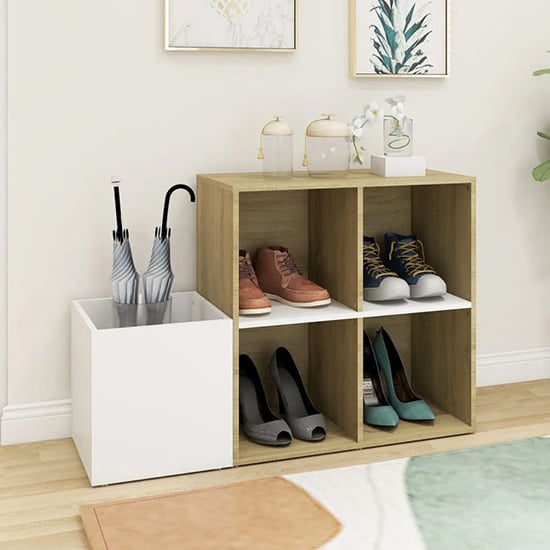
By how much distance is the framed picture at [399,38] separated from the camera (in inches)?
115

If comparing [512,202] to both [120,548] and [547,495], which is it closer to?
[547,495]

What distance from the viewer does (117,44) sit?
269cm

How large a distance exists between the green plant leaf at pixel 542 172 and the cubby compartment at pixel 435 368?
588 millimetres

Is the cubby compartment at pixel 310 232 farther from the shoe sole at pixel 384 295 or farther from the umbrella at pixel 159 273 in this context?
the umbrella at pixel 159 273

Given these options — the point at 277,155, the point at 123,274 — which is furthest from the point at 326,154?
the point at 123,274

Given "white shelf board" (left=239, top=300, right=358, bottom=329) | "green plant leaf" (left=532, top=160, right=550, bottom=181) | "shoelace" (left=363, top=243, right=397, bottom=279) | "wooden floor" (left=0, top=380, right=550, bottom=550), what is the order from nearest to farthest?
"wooden floor" (left=0, top=380, right=550, bottom=550), "white shelf board" (left=239, top=300, right=358, bottom=329), "shoelace" (left=363, top=243, right=397, bottom=279), "green plant leaf" (left=532, top=160, right=550, bottom=181)

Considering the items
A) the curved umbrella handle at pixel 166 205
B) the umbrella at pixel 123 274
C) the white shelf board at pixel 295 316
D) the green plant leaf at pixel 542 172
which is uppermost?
the green plant leaf at pixel 542 172

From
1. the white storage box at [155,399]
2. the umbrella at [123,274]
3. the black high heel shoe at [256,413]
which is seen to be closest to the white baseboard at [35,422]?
the white storage box at [155,399]

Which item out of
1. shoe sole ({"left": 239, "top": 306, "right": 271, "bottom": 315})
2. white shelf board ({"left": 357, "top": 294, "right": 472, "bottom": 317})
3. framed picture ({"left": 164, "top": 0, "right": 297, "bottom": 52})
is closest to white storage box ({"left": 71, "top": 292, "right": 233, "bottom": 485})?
shoe sole ({"left": 239, "top": 306, "right": 271, "bottom": 315})

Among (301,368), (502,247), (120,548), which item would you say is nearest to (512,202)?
(502,247)

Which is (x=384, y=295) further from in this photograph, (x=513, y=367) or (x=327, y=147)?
(x=513, y=367)

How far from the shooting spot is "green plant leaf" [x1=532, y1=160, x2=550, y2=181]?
9.95 feet

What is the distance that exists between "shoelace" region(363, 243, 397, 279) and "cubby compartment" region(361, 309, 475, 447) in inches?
10.9

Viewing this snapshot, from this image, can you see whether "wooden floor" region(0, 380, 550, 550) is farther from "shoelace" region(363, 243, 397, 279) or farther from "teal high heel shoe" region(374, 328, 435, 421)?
"shoelace" region(363, 243, 397, 279)
